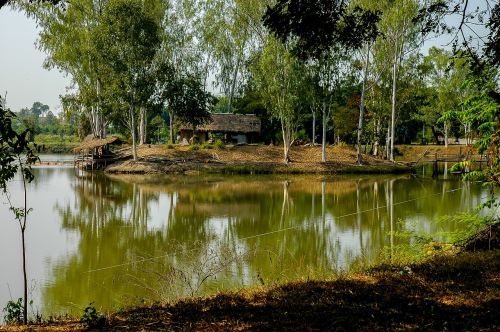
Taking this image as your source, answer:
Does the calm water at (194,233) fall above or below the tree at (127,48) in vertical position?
below

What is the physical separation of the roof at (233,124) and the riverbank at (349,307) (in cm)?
4131

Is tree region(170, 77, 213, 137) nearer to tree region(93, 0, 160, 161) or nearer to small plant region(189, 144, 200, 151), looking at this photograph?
small plant region(189, 144, 200, 151)

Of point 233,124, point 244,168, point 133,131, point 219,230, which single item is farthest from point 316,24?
point 233,124

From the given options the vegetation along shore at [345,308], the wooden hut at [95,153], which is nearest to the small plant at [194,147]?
the wooden hut at [95,153]

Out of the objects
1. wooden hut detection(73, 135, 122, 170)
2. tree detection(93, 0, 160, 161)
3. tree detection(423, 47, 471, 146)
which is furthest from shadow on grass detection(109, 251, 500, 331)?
tree detection(423, 47, 471, 146)

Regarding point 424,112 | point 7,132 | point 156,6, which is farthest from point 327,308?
point 424,112

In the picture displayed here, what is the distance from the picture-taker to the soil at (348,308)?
15.3 ft

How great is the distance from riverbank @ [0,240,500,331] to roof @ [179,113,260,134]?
1626 inches

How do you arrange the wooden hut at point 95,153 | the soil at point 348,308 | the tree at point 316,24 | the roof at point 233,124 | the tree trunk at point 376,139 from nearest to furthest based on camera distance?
1. the soil at point 348,308
2. the tree at point 316,24
3. the wooden hut at point 95,153
4. the tree trunk at point 376,139
5. the roof at point 233,124

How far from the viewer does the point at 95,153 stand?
143ft

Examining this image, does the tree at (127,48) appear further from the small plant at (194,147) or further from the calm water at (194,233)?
the calm water at (194,233)

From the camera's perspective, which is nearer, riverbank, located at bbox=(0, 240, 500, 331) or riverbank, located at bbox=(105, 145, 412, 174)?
riverbank, located at bbox=(0, 240, 500, 331)

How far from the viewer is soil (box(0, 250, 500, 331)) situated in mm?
4664

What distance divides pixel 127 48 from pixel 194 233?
24.5m
